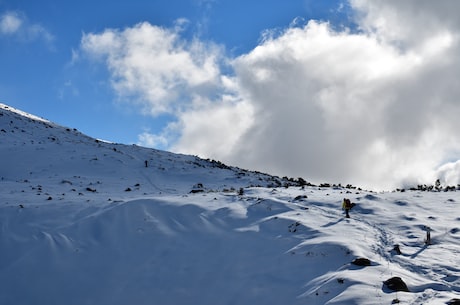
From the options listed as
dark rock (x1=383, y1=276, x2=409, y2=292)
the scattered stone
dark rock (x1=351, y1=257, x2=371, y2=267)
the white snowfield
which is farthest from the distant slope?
dark rock (x1=383, y1=276, x2=409, y2=292)

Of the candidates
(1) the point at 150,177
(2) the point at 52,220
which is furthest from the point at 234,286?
(1) the point at 150,177

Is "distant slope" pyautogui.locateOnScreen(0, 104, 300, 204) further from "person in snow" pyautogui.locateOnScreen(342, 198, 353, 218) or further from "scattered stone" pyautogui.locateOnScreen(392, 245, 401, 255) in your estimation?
"scattered stone" pyautogui.locateOnScreen(392, 245, 401, 255)

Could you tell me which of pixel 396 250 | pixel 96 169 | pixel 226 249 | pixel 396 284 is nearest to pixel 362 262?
pixel 396 284

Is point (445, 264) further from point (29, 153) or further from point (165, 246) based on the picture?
point (29, 153)

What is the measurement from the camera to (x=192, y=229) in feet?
44.2

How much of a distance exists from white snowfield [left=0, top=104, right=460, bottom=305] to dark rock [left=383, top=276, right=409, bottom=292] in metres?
0.16

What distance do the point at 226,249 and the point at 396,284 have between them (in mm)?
4939

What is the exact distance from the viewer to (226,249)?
11.9m

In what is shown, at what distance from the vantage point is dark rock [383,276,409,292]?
8539 mm

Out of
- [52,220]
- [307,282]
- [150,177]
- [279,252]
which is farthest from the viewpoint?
[150,177]

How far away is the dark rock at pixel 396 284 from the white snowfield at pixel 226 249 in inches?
6.3

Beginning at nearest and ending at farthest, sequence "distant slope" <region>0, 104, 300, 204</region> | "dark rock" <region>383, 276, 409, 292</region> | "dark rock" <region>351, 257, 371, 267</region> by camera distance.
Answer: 1. "dark rock" <region>383, 276, 409, 292</region>
2. "dark rock" <region>351, 257, 371, 267</region>
3. "distant slope" <region>0, 104, 300, 204</region>

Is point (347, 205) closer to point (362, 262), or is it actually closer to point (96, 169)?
point (362, 262)

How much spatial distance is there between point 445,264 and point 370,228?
10.4 feet
